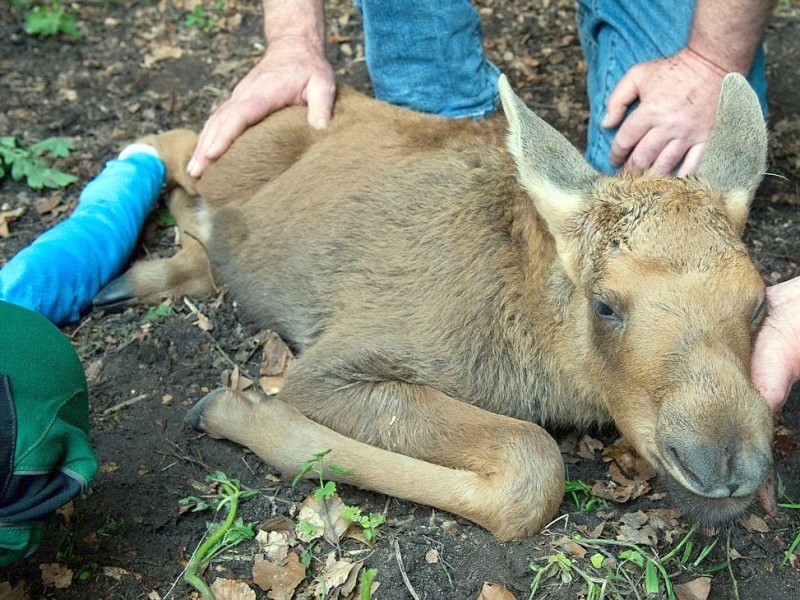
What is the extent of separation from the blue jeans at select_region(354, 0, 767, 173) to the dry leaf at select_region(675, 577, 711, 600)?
3107 millimetres

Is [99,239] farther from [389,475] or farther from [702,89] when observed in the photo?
[702,89]

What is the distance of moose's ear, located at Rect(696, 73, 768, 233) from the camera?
4191 mm

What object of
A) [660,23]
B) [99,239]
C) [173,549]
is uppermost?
[660,23]

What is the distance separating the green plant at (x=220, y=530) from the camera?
374 centimetres

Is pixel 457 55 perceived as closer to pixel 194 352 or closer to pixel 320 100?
pixel 320 100

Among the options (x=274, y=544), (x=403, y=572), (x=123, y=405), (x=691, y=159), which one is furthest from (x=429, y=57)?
(x=403, y=572)

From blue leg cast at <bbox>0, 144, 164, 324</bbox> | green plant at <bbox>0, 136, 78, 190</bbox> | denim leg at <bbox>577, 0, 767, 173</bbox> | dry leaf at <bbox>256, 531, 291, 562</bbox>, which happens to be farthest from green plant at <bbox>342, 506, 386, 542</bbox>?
green plant at <bbox>0, 136, 78, 190</bbox>

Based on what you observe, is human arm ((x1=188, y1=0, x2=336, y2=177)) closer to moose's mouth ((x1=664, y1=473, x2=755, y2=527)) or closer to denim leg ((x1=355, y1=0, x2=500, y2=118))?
denim leg ((x1=355, y1=0, x2=500, y2=118))

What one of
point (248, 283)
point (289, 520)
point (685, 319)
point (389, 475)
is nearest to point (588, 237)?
point (685, 319)

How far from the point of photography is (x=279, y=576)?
376 centimetres

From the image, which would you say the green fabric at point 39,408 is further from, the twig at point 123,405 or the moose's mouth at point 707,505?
the moose's mouth at point 707,505

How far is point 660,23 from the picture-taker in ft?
19.6

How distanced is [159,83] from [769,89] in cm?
530

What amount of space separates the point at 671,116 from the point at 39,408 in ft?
13.1
